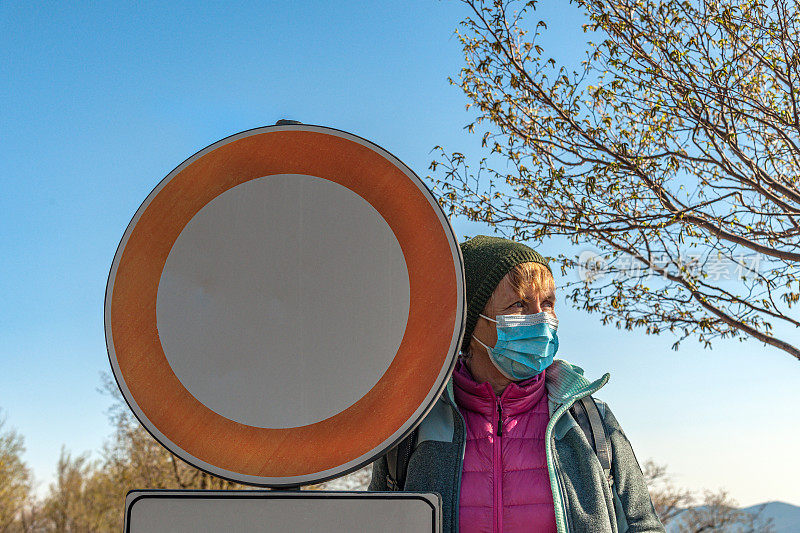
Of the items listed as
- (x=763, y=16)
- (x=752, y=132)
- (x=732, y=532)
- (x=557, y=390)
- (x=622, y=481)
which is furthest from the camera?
(x=732, y=532)

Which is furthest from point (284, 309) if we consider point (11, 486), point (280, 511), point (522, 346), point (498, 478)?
point (11, 486)

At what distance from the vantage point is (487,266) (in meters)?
2.48

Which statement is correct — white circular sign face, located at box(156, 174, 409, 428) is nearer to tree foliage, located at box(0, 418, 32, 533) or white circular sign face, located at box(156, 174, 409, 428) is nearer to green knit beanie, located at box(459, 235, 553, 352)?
green knit beanie, located at box(459, 235, 553, 352)

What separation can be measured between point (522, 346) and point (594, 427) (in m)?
0.35

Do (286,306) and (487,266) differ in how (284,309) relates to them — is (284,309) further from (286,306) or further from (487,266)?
(487,266)

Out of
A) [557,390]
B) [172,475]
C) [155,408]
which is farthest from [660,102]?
[172,475]

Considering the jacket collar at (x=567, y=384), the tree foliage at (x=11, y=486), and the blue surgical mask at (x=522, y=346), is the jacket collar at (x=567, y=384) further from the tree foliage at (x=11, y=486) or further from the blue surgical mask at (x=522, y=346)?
the tree foliage at (x=11, y=486)

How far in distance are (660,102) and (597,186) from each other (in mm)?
911

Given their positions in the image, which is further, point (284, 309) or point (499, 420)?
point (499, 420)

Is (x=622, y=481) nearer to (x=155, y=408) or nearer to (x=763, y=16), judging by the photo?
(x=155, y=408)

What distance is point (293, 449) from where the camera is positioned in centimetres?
136

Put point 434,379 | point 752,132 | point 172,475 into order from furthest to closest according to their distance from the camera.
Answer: point 172,475
point 752,132
point 434,379

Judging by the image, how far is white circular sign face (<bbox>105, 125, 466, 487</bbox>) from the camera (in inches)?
53.7

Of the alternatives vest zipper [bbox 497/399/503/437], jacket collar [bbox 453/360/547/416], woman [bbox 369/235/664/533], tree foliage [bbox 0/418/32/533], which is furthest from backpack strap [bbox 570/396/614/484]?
tree foliage [bbox 0/418/32/533]
